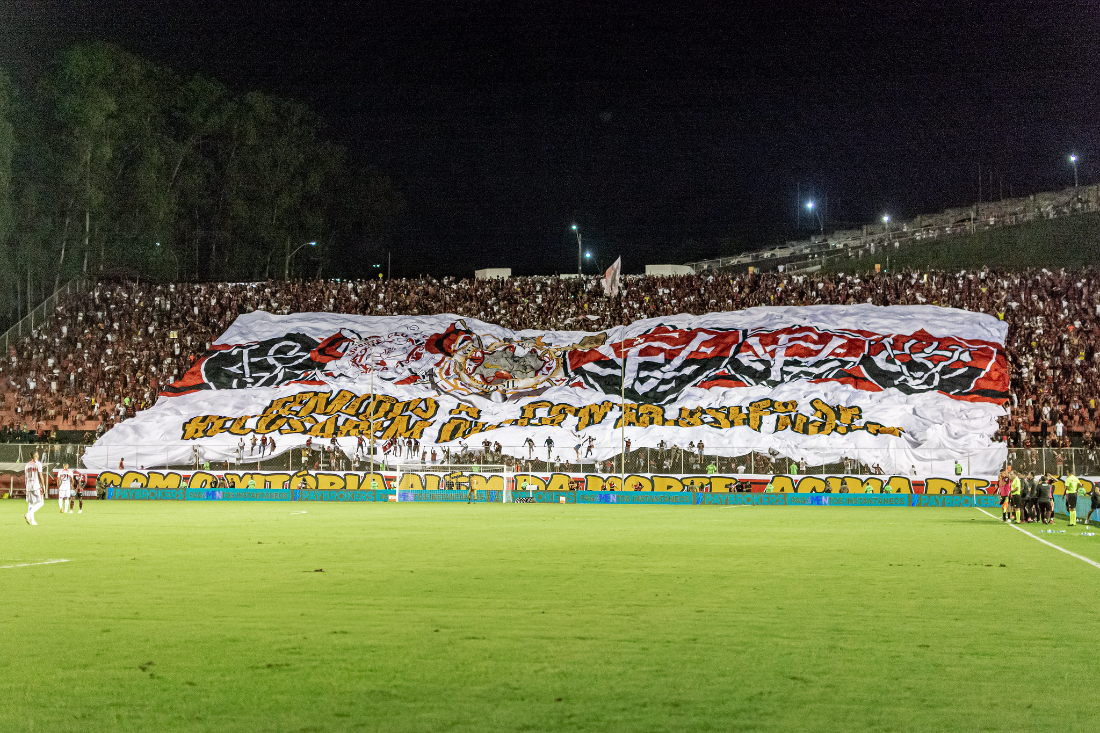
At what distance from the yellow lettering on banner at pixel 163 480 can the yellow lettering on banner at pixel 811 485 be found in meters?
29.3

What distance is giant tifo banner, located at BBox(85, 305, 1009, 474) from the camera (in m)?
56.2

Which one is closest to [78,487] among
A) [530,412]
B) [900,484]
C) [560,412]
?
[530,412]

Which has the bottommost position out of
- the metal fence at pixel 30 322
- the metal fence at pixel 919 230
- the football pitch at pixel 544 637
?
the football pitch at pixel 544 637

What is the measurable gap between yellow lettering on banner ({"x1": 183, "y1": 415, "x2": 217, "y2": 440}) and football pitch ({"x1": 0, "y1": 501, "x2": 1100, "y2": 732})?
35251 mm

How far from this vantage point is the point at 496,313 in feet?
235

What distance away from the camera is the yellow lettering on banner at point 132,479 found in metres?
56.3

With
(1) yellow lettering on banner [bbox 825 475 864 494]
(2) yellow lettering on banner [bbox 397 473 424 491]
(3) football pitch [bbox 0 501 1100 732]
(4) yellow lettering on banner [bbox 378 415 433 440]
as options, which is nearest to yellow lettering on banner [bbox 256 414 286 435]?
(4) yellow lettering on banner [bbox 378 415 433 440]

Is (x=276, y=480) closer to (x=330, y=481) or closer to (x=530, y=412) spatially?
(x=330, y=481)

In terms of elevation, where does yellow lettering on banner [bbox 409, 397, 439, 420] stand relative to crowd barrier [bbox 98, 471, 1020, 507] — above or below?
above

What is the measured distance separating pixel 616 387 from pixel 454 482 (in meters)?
12.0

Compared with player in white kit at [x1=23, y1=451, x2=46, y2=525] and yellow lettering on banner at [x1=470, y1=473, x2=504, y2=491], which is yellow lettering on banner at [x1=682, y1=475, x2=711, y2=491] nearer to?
yellow lettering on banner at [x1=470, y1=473, x2=504, y2=491]

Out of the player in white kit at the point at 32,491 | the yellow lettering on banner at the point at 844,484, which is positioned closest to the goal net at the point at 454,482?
the yellow lettering on banner at the point at 844,484

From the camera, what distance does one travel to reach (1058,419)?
57.0m

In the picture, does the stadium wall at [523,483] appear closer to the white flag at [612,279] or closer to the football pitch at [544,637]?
the white flag at [612,279]
